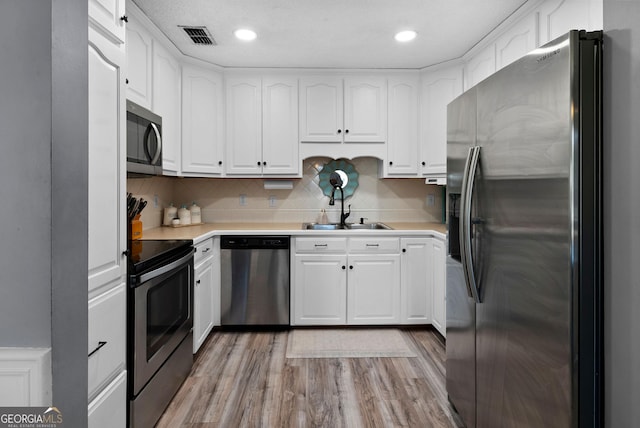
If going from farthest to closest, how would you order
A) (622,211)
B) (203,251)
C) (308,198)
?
(308,198), (203,251), (622,211)

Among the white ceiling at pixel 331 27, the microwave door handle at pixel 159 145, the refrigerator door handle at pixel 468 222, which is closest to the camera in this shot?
the refrigerator door handle at pixel 468 222

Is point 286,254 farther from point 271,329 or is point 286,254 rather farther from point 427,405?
point 427,405

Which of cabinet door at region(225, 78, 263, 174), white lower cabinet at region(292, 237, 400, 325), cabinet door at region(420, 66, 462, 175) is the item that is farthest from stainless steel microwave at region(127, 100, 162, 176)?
cabinet door at region(420, 66, 462, 175)

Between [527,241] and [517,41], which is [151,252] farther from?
[517,41]

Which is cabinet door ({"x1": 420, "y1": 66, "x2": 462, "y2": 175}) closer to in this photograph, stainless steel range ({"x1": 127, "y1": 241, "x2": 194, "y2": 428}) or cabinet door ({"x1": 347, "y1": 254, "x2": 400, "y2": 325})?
cabinet door ({"x1": 347, "y1": 254, "x2": 400, "y2": 325})

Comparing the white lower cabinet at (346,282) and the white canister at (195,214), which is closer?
the white lower cabinet at (346,282)

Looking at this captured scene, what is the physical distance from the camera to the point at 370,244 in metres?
3.35

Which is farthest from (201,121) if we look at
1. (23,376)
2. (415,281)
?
(23,376)

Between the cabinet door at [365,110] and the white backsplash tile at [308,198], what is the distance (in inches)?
15.5

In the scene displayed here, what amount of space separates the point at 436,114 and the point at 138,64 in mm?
2450

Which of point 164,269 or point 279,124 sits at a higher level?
point 279,124

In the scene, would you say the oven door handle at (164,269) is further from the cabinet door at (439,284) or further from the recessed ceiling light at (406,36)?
the recessed ceiling light at (406,36)

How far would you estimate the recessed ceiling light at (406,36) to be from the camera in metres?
2.79

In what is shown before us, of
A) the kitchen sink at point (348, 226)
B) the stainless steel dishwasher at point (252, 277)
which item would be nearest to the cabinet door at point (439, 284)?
the kitchen sink at point (348, 226)
